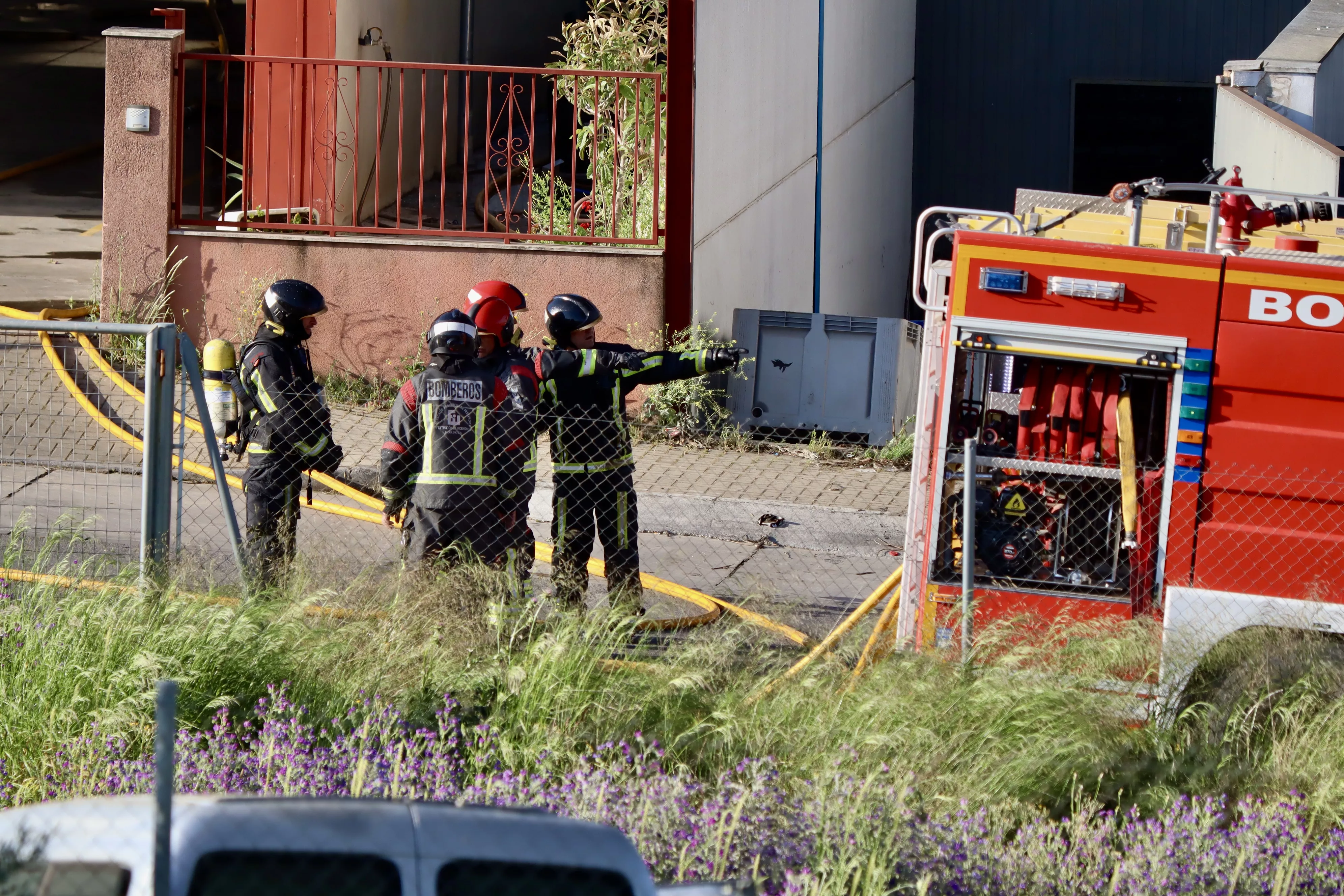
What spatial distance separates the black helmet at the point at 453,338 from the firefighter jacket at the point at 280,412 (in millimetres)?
832

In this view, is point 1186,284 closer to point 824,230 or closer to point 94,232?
point 824,230

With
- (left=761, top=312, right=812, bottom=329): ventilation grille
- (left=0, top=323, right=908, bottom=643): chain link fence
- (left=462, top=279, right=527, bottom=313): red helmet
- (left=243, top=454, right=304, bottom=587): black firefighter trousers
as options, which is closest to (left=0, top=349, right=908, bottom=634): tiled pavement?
(left=0, top=323, right=908, bottom=643): chain link fence

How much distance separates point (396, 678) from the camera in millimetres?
5145

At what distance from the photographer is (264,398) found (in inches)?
264

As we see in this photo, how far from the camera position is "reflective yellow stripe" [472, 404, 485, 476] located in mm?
6199

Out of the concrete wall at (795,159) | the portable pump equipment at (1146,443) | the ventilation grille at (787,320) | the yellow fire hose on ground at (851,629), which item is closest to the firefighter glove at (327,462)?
the yellow fire hose on ground at (851,629)

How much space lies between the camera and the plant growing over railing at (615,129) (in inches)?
419

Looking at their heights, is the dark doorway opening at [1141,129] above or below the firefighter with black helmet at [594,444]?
above

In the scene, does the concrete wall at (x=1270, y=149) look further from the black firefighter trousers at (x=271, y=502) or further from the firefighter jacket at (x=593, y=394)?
the black firefighter trousers at (x=271, y=502)

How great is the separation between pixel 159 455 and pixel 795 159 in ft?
22.0

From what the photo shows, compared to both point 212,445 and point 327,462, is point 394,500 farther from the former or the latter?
point 212,445

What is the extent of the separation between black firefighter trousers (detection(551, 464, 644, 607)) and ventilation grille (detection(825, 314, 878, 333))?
163 inches

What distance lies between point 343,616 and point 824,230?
6763 millimetres

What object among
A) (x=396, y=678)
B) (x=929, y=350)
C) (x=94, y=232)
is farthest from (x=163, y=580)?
(x=94, y=232)
